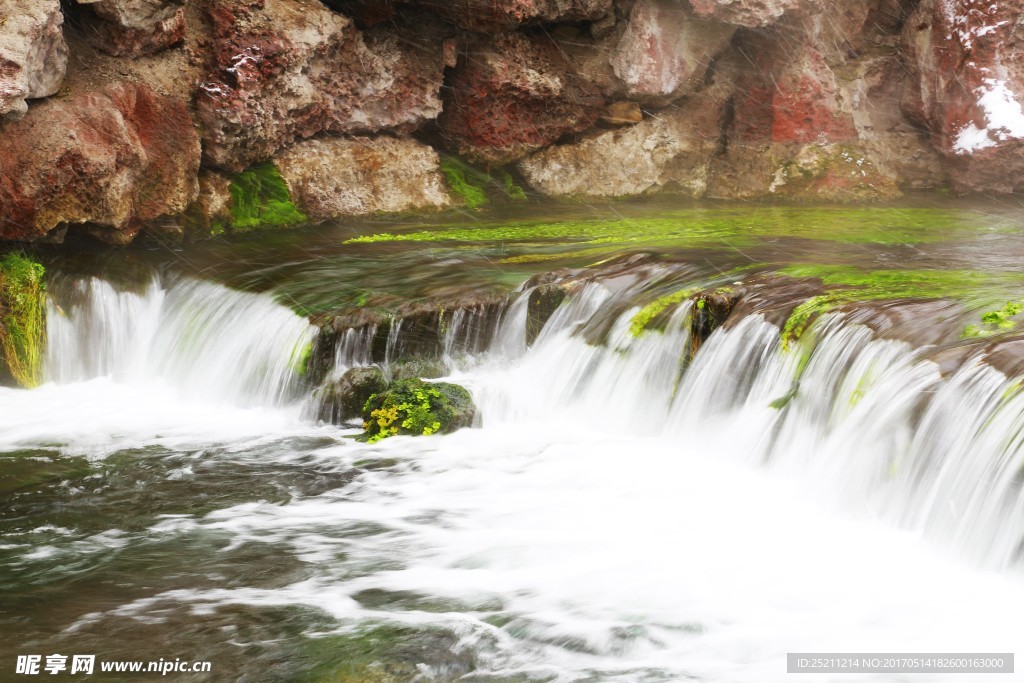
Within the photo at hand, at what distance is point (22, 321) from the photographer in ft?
31.2

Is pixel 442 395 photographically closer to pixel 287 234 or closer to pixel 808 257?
pixel 808 257

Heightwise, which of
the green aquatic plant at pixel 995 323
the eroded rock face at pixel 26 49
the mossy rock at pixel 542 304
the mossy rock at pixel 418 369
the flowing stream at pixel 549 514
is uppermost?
the eroded rock face at pixel 26 49

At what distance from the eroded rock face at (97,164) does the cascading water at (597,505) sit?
A: 1.92m

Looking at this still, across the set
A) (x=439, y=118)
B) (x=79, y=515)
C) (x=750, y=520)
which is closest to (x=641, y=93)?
(x=439, y=118)

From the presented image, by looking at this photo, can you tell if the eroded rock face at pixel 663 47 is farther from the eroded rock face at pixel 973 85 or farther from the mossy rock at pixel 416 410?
the mossy rock at pixel 416 410

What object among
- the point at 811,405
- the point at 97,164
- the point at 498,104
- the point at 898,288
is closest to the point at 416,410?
the point at 811,405

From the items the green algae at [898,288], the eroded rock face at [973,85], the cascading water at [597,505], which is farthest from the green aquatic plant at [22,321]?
the eroded rock face at [973,85]

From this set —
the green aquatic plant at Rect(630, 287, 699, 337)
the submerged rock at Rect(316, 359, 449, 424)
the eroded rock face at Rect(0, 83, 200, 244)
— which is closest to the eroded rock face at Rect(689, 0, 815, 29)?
the green aquatic plant at Rect(630, 287, 699, 337)

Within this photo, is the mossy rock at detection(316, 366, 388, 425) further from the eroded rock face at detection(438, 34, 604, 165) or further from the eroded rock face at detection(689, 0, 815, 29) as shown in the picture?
the eroded rock face at detection(689, 0, 815, 29)

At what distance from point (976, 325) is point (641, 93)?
8643 mm

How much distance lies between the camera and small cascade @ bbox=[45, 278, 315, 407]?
8969 millimetres

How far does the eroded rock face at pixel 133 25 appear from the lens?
34.7ft

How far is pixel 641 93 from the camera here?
1448 centimetres

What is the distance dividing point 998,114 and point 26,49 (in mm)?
11622
